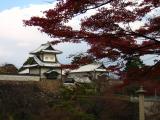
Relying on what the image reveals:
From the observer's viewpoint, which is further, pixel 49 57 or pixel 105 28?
pixel 49 57

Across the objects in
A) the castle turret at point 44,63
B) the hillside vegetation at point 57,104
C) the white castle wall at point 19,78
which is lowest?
the hillside vegetation at point 57,104

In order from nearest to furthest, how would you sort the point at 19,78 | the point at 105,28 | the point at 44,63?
the point at 105,28, the point at 19,78, the point at 44,63

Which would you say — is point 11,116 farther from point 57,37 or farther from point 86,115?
point 57,37

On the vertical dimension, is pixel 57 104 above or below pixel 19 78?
below

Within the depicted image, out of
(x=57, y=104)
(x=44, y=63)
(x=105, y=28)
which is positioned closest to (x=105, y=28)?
(x=105, y=28)

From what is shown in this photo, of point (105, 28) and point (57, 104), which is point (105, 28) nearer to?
point (105, 28)

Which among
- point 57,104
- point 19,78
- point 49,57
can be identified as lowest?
point 57,104

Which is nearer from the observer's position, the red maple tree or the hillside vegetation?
the red maple tree

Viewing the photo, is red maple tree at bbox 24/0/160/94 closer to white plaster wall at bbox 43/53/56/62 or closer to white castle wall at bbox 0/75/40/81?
white castle wall at bbox 0/75/40/81

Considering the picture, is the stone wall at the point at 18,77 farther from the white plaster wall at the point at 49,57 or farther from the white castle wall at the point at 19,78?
the white plaster wall at the point at 49,57

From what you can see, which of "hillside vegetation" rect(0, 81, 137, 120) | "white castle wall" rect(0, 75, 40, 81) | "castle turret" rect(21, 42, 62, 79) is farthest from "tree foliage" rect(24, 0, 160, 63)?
"castle turret" rect(21, 42, 62, 79)

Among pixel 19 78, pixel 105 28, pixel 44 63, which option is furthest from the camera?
pixel 44 63

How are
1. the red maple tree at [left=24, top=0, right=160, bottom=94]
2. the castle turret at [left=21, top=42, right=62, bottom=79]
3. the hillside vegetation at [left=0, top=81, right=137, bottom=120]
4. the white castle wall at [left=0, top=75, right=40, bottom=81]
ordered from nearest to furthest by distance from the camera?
the red maple tree at [left=24, top=0, right=160, bottom=94] < the hillside vegetation at [left=0, top=81, right=137, bottom=120] < the white castle wall at [left=0, top=75, right=40, bottom=81] < the castle turret at [left=21, top=42, right=62, bottom=79]

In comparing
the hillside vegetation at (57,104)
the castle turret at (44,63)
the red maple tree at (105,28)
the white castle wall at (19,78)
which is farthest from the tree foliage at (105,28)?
the castle turret at (44,63)
